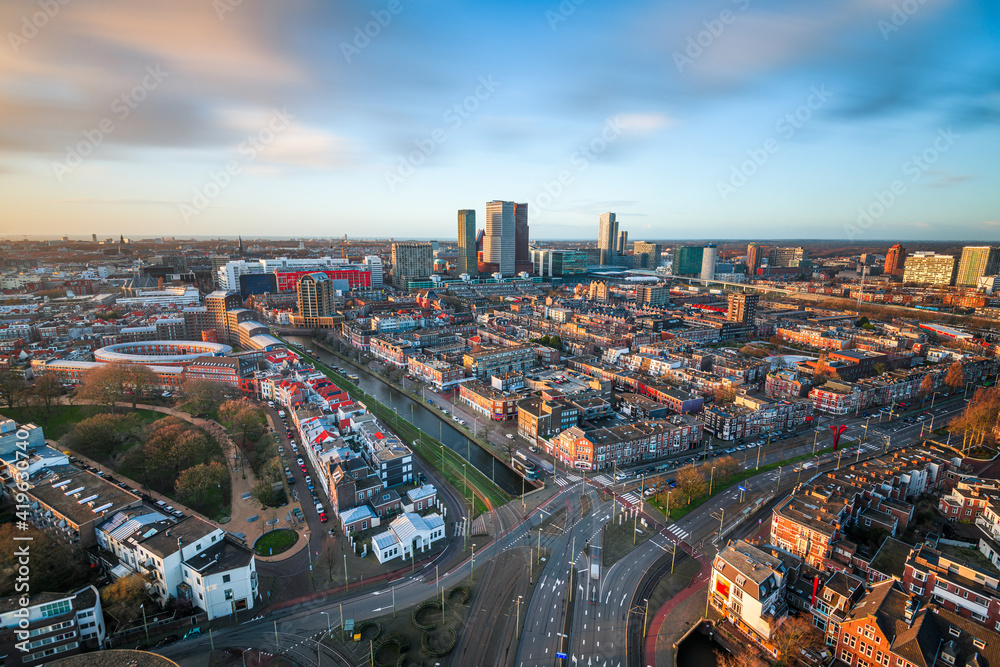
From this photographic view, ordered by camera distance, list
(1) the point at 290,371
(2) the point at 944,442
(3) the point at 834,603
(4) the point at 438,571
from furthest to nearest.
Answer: (1) the point at 290,371, (2) the point at 944,442, (4) the point at 438,571, (3) the point at 834,603

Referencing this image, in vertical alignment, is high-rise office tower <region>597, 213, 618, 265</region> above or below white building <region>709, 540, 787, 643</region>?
above

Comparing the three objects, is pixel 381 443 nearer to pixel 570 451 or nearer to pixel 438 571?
pixel 438 571

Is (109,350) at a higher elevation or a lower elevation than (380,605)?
higher

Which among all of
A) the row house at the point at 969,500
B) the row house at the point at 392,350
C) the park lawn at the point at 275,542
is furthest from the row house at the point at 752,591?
the row house at the point at 392,350

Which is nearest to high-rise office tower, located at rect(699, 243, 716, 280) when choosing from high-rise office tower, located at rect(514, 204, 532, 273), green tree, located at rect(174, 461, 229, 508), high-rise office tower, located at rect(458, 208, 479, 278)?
high-rise office tower, located at rect(514, 204, 532, 273)

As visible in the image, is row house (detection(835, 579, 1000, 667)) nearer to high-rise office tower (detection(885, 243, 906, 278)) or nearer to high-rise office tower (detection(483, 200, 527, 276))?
high-rise office tower (detection(483, 200, 527, 276))

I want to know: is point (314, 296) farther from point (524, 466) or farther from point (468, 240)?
point (468, 240)

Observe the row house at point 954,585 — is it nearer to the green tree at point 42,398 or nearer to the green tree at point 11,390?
the green tree at point 42,398

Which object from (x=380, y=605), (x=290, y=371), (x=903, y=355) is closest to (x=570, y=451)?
(x=380, y=605)
